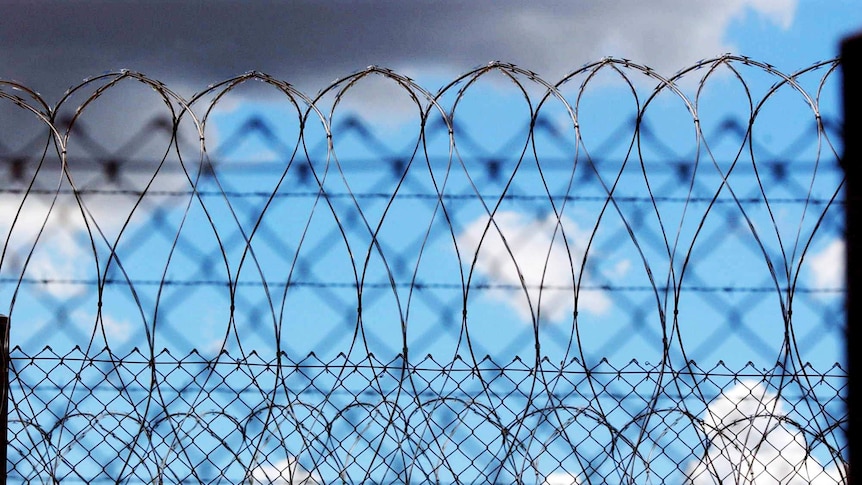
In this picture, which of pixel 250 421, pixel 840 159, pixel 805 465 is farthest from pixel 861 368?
pixel 250 421

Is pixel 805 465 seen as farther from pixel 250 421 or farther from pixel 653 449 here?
pixel 250 421

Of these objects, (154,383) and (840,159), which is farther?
(840,159)

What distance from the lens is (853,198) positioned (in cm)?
335

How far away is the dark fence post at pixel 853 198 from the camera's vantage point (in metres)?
3.22

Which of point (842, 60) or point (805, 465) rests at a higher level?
point (842, 60)

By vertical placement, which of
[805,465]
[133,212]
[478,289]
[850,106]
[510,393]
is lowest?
[805,465]

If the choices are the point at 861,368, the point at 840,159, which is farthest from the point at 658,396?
the point at 840,159

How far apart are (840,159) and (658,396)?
0.89 m

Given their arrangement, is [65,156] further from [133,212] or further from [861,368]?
[861,368]

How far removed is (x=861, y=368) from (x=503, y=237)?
1147 mm

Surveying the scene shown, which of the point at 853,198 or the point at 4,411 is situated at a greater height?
the point at 853,198

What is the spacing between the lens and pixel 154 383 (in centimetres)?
310

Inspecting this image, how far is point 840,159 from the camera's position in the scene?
3.30 m

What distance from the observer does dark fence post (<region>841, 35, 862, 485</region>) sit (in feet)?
10.6
